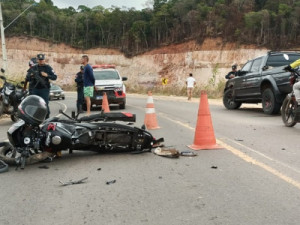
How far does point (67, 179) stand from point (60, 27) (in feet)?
281

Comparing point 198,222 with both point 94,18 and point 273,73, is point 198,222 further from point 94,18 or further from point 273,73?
point 94,18

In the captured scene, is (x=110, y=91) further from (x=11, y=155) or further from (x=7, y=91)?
(x=11, y=155)

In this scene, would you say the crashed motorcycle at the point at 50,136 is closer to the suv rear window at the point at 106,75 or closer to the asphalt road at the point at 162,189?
the asphalt road at the point at 162,189

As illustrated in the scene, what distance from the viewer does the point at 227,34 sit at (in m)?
59.2

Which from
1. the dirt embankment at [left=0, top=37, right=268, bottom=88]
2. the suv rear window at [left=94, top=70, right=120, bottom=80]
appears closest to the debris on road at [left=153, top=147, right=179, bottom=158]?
the suv rear window at [left=94, top=70, right=120, bottom=80]

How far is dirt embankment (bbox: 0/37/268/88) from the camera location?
5478 cm

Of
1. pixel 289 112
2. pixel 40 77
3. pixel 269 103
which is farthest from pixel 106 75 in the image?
pixel 289 112

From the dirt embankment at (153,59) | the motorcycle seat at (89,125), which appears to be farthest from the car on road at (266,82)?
the dirt embankment at (153,59)

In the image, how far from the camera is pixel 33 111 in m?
5.36

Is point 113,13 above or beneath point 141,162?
above

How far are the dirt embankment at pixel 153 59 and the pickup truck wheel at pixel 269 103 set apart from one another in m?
32.3

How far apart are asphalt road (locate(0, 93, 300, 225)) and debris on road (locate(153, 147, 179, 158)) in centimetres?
12

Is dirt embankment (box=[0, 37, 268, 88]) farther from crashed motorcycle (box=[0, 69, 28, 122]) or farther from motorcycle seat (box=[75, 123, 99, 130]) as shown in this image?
motorcycle seat (box=[75, 123, 99, 130])

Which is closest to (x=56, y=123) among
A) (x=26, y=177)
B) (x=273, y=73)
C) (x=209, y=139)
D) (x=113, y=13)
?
(x=26, y=177)
